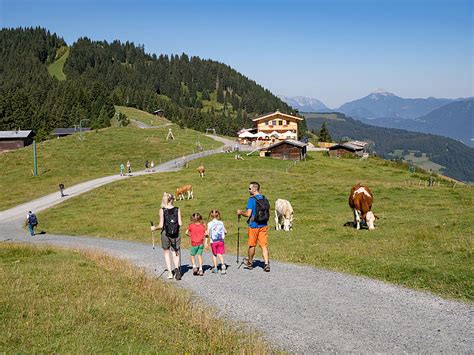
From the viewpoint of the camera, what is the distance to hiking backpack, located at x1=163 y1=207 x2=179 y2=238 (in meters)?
13.5

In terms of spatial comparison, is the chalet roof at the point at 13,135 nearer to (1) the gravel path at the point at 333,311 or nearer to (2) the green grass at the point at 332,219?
(2) the green grass at the point at 332,219

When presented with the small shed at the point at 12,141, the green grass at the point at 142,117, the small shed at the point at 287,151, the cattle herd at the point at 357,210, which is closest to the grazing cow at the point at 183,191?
the cattle herd at the point at 357,210

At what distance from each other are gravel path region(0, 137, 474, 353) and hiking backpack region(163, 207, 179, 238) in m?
1.59

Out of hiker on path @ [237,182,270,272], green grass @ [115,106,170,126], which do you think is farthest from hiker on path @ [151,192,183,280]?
green grass @ [115,106,170,126]

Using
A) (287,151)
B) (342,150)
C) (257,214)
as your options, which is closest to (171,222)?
(257,214)

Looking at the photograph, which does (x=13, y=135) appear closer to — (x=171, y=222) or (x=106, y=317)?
(x=171, y=222)

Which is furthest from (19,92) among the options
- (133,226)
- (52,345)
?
(52,345)

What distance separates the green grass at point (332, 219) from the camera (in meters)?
13.7

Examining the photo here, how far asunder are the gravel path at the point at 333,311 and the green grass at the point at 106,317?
0.77 meters

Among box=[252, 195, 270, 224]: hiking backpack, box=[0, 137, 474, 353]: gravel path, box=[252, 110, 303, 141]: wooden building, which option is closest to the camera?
box=[0, 137, 474, 353]: gravel path

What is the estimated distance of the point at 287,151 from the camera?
267 ft

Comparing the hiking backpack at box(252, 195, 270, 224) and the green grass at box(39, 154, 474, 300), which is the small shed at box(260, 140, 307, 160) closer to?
the green grass at box(39, 154, 474, 300)

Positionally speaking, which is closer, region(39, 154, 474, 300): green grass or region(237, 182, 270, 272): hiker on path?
region(39, 154, 474, 300): green grass

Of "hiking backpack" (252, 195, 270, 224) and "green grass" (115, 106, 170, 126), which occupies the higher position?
"green grass" (115, 106, 170, 126)
